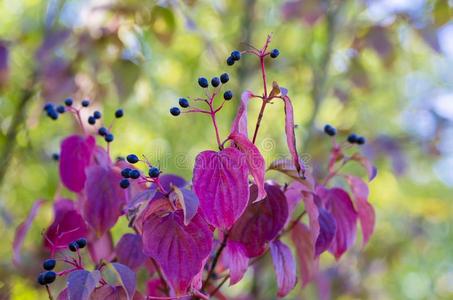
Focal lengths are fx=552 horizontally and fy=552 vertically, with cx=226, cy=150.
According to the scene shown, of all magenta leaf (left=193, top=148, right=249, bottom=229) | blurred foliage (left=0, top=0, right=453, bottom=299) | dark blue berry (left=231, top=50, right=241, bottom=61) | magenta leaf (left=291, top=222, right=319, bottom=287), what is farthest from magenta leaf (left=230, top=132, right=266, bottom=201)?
blurred foliage (left=0, top=0, right=453, bottom=299)

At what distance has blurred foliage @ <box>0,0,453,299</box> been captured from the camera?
1.57 m

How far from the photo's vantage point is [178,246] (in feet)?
2.14

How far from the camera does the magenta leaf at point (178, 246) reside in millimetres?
643

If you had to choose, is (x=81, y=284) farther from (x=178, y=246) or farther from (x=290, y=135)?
(x=290, y=135)

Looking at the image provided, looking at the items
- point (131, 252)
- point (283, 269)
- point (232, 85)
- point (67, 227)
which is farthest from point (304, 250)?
point (232, 85)

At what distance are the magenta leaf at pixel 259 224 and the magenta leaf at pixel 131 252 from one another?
156 millimetres

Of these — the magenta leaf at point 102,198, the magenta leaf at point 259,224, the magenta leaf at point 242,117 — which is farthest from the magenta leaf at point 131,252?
the magenta leaf at point 242,117

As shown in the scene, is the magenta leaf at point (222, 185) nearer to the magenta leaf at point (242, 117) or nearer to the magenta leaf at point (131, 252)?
the magenta leaf at point (242, 117)

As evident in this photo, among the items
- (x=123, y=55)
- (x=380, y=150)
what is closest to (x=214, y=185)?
(x=123, y=55)

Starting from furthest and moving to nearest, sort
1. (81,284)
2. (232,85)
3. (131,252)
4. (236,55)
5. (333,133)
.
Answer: (232,85) → (333,133) → (131,252) → (236,55) → (81,284)

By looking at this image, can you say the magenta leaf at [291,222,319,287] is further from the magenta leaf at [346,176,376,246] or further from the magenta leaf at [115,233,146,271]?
the magenta leaf at [115,233,146,271]

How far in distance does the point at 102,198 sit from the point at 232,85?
123 cm

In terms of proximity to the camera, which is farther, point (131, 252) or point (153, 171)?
point (131, 252)

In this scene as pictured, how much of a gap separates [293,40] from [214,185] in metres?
1.91
